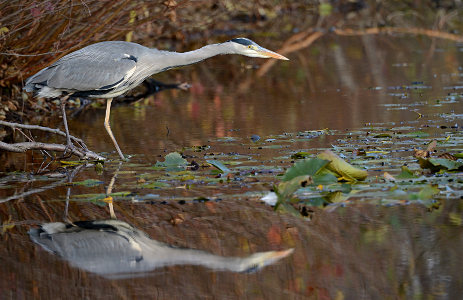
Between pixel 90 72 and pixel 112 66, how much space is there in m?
0.23

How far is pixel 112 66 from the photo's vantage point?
8180 mm

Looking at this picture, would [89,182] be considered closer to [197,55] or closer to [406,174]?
[197,55]

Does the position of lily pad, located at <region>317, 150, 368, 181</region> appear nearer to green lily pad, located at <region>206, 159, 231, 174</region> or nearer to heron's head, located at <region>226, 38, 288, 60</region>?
green lily pad, located at <region>206, 159, 231, 174</region>

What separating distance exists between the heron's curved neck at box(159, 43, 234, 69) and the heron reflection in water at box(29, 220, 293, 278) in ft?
8.12

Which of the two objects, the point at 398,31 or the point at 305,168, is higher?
the point at 398,31

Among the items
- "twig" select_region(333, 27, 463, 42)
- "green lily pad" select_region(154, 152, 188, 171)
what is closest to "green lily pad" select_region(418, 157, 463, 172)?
"green lily pad" select_region(154, 152, 188, 171)

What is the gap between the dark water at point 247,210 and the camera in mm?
4621

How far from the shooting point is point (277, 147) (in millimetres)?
8344

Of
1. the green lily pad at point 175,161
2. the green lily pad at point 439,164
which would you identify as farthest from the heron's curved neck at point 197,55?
the green lily pad at point 439,164

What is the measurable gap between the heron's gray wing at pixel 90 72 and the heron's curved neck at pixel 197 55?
0.34 m

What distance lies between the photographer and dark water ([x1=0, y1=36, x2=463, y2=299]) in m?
4.62

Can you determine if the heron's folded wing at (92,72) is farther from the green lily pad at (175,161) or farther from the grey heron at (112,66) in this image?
the green lily pad at (175,161)

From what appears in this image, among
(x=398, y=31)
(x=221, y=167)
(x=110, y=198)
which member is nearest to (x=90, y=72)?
(x=221, y=167)

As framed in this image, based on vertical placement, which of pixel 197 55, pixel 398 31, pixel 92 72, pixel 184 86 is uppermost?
pixel 197 55
